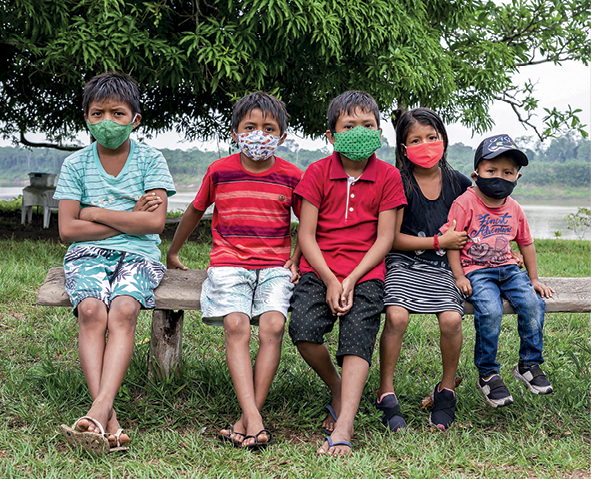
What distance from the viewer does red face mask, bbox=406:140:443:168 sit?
8.80 ft

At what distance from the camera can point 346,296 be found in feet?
7.87

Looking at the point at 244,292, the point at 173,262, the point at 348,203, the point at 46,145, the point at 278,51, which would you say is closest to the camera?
the point at 244,292

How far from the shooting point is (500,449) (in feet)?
7.75

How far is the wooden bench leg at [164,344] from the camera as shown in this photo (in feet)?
9.10

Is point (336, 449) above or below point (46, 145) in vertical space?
below

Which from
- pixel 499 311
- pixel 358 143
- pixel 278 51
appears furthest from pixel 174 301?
pixel 278 51

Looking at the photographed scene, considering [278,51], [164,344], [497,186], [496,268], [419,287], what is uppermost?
[278,51]

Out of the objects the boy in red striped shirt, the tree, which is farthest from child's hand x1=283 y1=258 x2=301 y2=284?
the tree

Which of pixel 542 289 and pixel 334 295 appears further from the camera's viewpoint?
pixel 542 289

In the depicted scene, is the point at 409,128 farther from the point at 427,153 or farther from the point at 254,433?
the point at 254,433

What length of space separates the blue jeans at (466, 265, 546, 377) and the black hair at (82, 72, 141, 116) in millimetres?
1944

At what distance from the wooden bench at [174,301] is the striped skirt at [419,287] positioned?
0.15 meters

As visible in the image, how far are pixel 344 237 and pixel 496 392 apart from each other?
1.04m

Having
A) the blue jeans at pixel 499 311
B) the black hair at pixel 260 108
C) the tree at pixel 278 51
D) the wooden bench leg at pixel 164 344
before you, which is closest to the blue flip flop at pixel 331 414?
the blue jeans at pixel 499 311
